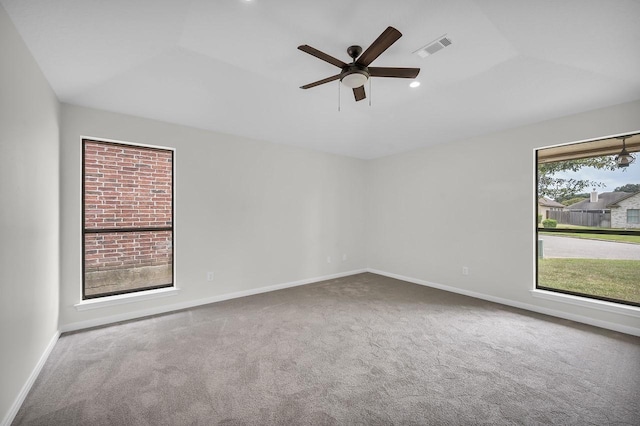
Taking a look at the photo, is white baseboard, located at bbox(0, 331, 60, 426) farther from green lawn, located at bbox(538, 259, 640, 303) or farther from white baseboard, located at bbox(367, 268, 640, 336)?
green lawn, located at bbox(538, 259, 640, 303)

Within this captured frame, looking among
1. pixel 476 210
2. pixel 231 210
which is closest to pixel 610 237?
pixel 476 210

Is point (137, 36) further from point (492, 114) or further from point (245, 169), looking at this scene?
point (492, 114)

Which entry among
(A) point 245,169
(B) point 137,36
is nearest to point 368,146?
(A) point 245,169

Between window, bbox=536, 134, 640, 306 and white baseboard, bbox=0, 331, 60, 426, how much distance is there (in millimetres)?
5259

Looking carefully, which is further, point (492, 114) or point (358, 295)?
point (358, 295)

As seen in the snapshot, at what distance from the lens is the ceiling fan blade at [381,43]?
1712 millimetres

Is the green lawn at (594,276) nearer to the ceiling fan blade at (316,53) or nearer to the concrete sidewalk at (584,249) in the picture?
the concrete sidewalk at (584,249)

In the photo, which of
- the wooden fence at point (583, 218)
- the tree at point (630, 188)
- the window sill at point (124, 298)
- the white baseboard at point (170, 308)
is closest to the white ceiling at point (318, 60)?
the tree at point (630, 188)

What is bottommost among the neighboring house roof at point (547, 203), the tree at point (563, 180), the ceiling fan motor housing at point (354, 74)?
the neighboring house roof at point (547, 203)

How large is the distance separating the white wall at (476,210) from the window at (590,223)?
0.20 m

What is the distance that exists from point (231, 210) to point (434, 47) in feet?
10.6

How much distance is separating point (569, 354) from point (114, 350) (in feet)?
14.0

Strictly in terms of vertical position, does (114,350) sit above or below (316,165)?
below

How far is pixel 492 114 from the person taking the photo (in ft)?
11.5
